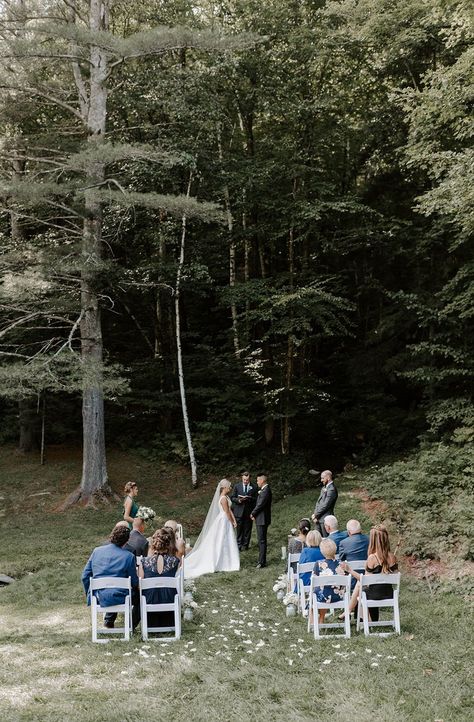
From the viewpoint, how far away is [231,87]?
20000 millimetres

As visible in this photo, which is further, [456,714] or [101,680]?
[101,680]

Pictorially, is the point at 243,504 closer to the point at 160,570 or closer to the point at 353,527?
the point at 353,527

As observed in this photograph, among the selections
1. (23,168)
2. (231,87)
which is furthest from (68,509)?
(231,87)

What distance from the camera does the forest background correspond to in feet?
48.1

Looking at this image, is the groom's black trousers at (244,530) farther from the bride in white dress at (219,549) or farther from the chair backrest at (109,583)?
the chair backrest at (109,583)

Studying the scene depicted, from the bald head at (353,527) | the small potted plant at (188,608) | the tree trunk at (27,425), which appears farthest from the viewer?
the tree trunk at (27,425)

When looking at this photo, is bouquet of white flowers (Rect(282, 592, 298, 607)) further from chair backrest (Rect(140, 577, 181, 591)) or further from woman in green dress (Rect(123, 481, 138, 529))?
woman in green dress (Rect(123, 481, 138, 529))

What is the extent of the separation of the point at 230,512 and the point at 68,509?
6345 millimetres

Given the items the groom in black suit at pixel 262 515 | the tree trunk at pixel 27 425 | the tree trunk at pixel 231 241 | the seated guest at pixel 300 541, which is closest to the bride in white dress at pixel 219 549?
the groom in black suit at pixel 262 515

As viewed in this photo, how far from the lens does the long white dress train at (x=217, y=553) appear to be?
11.0 metres

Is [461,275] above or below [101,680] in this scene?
above

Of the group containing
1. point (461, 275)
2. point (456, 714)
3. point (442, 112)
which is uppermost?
point (442, 112)

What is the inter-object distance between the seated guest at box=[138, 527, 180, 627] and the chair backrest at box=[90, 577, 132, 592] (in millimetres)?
393

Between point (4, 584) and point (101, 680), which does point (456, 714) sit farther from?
point (4, 584)
